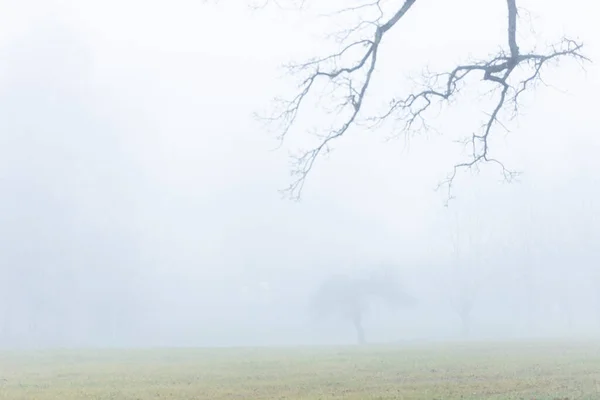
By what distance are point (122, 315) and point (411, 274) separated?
49052mm

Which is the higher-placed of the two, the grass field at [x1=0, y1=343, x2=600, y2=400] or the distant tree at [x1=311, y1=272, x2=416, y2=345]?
the distant tree at [x1=311, y1=272, x2=416, y2=345]

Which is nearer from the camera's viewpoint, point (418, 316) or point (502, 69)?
point (502, 69)

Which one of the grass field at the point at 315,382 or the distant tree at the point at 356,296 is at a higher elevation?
the distant tree at the point at 356,296

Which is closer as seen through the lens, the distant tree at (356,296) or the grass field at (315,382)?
the grass field at (315,382)

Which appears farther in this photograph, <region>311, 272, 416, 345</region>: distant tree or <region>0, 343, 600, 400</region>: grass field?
<region>311, 272, 416, 345</region>: distant tree

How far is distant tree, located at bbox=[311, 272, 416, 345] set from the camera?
94.8 meters

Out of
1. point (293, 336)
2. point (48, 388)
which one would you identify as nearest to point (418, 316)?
point (293, 336)

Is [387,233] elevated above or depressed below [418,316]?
above

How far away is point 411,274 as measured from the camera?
12750 centimetres

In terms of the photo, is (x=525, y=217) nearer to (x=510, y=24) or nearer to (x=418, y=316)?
(x=418, y=316)


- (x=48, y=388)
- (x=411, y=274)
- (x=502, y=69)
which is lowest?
(x=48, y=388)

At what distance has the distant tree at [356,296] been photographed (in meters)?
94.8

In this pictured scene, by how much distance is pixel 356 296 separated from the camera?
310ft

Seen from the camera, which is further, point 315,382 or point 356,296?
point 356,296
